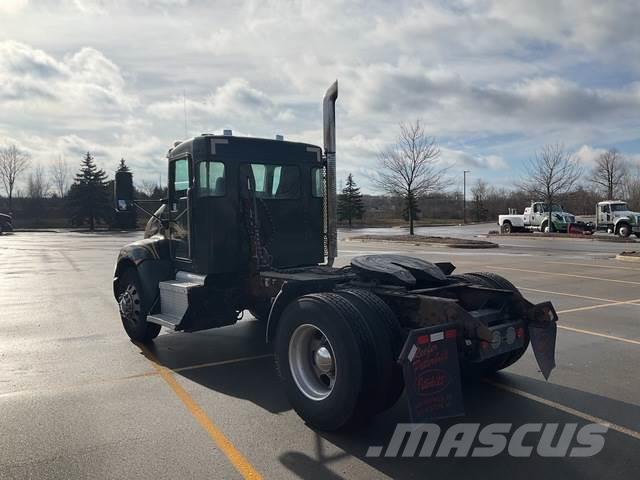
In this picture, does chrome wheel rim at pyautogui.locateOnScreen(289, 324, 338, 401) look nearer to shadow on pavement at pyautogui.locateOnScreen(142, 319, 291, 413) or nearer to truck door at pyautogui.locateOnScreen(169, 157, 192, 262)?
shadow on pavement at pyautogui.locateOnScreen(142, 319, 291, 413)

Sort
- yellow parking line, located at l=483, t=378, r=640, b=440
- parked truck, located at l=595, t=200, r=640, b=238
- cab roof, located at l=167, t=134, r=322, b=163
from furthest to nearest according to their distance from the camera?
parked truck, located at l=595, t=200, r=640, b=238 → cab roof, located at l=167, t=134, r=322, b=163 → yellow parking line, located at l=483, t=378, r=640, b=440

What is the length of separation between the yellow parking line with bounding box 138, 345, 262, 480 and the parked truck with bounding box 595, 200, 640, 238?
119ft

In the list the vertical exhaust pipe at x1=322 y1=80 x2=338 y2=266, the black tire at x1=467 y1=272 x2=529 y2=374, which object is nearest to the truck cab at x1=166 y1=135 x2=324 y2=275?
the vertical exhaust pipe at x1=322 y1=80 x2=338 y2=266

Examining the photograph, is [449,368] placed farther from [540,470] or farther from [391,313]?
[540,470]

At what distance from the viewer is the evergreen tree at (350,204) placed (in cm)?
6675

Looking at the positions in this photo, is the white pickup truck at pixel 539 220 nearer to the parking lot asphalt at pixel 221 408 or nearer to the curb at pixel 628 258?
the curb at pixel 628 258

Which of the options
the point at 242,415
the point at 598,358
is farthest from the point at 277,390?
the point at 598,358

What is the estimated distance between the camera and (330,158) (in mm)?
6734

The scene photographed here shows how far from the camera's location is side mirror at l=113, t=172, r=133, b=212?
6293mm

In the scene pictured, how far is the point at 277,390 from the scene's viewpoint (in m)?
5.38

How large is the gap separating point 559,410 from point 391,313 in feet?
6.05

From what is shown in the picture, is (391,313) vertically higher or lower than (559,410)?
higher

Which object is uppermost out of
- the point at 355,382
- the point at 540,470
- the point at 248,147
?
the point at 248,147

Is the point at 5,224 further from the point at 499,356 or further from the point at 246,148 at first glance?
→ the point at 499,356
